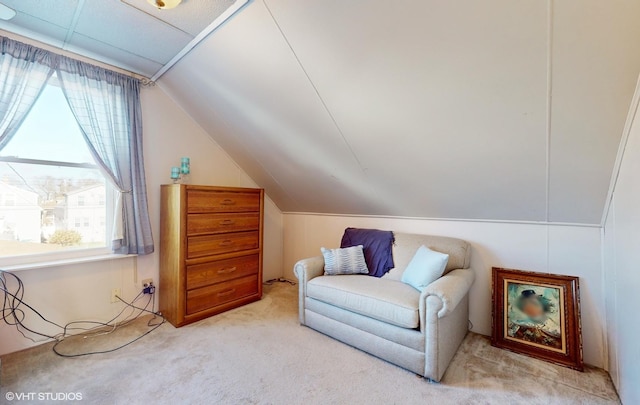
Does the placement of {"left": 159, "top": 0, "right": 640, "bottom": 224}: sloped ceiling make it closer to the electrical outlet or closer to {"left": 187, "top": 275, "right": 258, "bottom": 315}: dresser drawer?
{"left": 187, "top": 275, "right": 258, "bottom": 315}: dresser drawer

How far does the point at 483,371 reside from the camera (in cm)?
188

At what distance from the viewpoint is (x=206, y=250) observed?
8.75ft

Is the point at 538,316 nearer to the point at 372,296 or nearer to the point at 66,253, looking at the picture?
the point at 372,296

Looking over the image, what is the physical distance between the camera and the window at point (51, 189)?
6.77 ft

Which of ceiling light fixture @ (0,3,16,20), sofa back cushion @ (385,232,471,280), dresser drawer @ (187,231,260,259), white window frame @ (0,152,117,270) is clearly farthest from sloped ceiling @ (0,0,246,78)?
sofa back cushion @ (385,232,471,280)

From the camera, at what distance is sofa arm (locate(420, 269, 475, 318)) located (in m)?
1.71

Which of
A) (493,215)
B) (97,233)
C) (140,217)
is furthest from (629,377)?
(97,233)

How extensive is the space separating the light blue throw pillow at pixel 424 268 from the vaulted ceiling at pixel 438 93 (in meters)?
0.53

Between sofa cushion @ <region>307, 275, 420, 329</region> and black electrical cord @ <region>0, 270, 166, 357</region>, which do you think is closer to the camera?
sofa cushion @ <region>307, 275, 420, 329</region>

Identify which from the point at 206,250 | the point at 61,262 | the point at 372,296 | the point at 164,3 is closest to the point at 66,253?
the point at 61,262

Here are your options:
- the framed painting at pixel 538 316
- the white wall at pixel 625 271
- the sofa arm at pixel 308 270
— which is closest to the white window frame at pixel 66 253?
the sofa arm at pixel 308 270

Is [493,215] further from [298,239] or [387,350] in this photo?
[298,239]

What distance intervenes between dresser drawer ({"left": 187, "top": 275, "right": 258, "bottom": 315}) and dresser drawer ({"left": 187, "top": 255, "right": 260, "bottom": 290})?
5 cm

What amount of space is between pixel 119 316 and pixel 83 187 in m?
1.21
